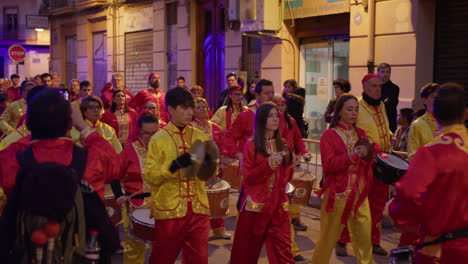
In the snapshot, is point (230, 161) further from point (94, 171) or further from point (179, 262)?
point (94, 171)

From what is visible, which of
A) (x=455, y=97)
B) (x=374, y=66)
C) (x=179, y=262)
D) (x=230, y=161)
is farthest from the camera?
(x=374, y=66)

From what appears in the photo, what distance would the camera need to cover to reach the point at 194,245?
5.05m

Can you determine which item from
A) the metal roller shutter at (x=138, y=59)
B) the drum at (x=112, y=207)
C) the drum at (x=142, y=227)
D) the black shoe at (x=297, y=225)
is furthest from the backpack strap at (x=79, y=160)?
the metal roller shutter at (x=138, y=59)

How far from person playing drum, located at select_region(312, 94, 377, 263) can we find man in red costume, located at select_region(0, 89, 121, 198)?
8.84ft

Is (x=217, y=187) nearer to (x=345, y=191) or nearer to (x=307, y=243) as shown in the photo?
(x=345, y=191)

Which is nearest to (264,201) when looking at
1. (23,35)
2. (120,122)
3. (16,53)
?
(120,122)

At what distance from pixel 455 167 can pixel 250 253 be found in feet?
7.52

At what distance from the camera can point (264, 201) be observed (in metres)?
5.45

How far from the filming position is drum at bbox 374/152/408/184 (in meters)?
6.09

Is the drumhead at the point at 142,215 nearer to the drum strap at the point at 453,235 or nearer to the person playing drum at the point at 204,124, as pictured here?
the drum strap at the point at 453,235

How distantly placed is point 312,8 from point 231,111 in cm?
541

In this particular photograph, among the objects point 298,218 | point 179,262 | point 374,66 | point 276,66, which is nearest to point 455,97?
point 179,262

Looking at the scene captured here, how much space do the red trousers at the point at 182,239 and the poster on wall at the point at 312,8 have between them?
9.07 metres

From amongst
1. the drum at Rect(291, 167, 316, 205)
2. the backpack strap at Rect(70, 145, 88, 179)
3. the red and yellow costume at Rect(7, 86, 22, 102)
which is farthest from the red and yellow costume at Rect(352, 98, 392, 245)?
the red and yellow costume at Rect(7, 86, 22, 102)
